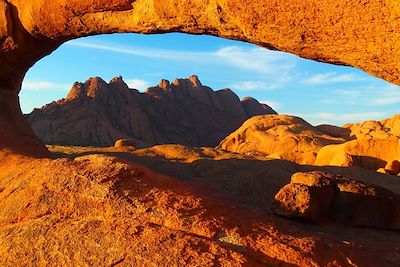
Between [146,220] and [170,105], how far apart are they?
64.2 meters

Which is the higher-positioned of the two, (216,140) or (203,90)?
(203,90)

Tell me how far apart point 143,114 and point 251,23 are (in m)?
55.6

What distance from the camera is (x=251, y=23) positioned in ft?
20.1

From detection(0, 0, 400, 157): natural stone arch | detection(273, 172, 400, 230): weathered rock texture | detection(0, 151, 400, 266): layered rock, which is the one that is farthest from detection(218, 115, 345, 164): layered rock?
detection(0, 151, 400, 266): layered rock

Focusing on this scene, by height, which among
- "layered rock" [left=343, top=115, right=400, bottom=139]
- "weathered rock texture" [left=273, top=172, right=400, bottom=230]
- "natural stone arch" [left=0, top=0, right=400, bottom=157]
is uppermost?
"natural stone arch" [left=0, top=0, right=400, bottom=157]

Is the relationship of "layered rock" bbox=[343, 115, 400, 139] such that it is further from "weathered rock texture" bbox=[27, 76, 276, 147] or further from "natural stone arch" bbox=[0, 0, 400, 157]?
"natural stone arch" bbox=[0, 0, 400, 157]

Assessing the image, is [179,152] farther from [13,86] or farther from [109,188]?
[109,188]

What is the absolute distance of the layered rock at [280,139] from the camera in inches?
1175

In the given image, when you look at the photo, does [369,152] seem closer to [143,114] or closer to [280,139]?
[280,139]

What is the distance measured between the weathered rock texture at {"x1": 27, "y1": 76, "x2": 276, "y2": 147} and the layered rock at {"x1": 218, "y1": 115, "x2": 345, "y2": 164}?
35.5 ft

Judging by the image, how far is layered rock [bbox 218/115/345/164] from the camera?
29837 mm

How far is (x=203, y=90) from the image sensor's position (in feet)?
257

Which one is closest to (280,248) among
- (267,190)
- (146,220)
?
(146,220)

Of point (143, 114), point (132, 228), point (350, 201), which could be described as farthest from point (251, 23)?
point (143, 114)
